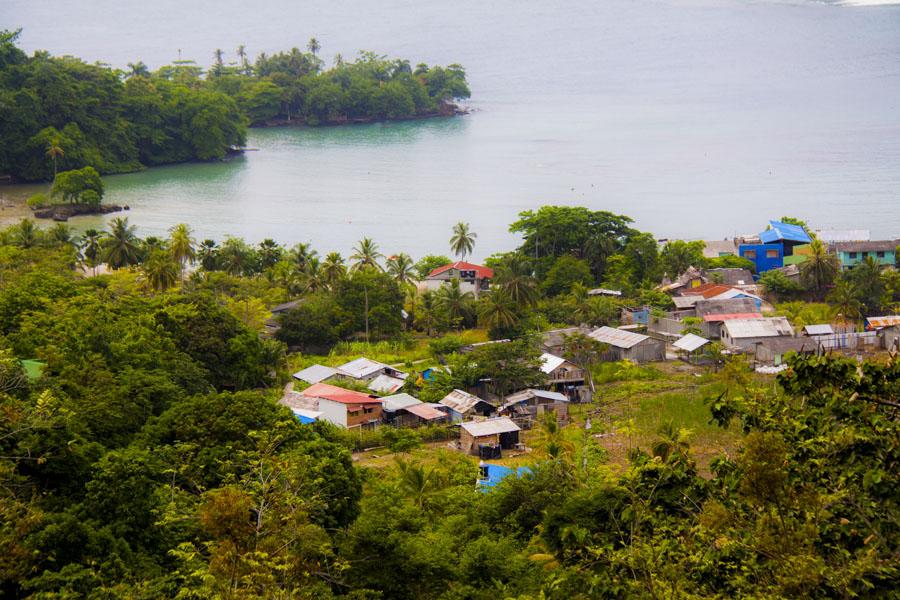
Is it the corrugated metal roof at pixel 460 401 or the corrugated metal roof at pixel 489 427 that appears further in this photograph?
the corrugated metal roof at pixel 460 401

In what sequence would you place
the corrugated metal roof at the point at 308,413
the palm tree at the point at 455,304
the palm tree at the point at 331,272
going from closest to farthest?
the corrugated metal roof at the point at 308,413 < the palm tree at the point at 455,304 < the palm tree at the point at 331,272

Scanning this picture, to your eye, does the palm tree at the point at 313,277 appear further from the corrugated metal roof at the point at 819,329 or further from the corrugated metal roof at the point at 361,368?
the corrugated metal roof at the point at 819,329

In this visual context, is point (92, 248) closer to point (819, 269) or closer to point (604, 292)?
point (604, 292)

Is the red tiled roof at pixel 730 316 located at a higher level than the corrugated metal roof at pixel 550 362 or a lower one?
higher

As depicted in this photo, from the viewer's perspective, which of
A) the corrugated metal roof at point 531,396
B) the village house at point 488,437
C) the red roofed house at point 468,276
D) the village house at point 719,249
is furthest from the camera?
the village house at point 719,249

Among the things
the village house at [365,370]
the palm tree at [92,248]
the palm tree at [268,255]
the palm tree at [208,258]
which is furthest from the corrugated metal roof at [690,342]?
the palm tree at [92,248]

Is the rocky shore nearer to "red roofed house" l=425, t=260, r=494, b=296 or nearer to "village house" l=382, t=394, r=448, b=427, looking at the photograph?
"red roofed house" l=425, t=260, r=494, b=296

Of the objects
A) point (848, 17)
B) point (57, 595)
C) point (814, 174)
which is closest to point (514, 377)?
point (57, 595)
